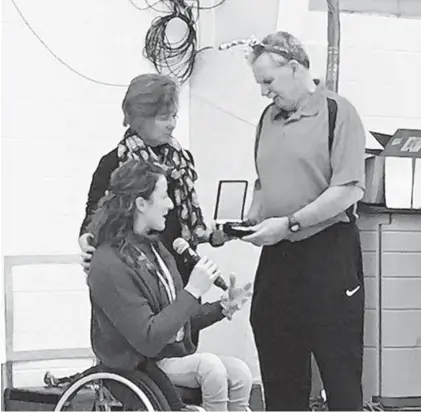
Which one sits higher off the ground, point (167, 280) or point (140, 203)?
point (140, 203)

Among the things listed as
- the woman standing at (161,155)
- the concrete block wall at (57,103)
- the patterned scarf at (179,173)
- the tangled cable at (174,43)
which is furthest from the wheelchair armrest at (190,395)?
the tangled cable at (174,43)

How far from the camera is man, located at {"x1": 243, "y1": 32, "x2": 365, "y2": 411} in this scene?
7.37ft

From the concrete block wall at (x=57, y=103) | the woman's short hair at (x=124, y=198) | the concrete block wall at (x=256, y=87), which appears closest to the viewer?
the woman's short hair at (x=124, y=198)

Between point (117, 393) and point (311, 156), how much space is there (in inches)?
28.0

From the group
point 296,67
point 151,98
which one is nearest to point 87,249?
point 151,98

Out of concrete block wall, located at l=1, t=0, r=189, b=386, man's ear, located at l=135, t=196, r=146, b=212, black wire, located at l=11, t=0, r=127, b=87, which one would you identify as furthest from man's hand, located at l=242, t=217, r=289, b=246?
black wire, located at l=11, t=0, r=127, b=87

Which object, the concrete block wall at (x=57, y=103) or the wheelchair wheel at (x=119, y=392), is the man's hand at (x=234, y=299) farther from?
the concrete block wall at (x=57, y=103)

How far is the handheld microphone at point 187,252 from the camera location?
238 centimetres

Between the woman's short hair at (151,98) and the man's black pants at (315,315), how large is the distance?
433 mm

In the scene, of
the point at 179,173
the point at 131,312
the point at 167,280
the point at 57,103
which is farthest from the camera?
the point at 57,103

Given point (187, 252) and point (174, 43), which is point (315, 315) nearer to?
point (187, 252)

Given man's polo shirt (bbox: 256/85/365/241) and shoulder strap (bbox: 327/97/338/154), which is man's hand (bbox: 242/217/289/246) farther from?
shoulder strap (bbox: 327/97/338/154)

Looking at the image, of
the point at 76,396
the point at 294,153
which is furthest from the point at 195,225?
the point at 76,396

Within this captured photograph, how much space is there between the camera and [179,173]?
2418 millimetres
